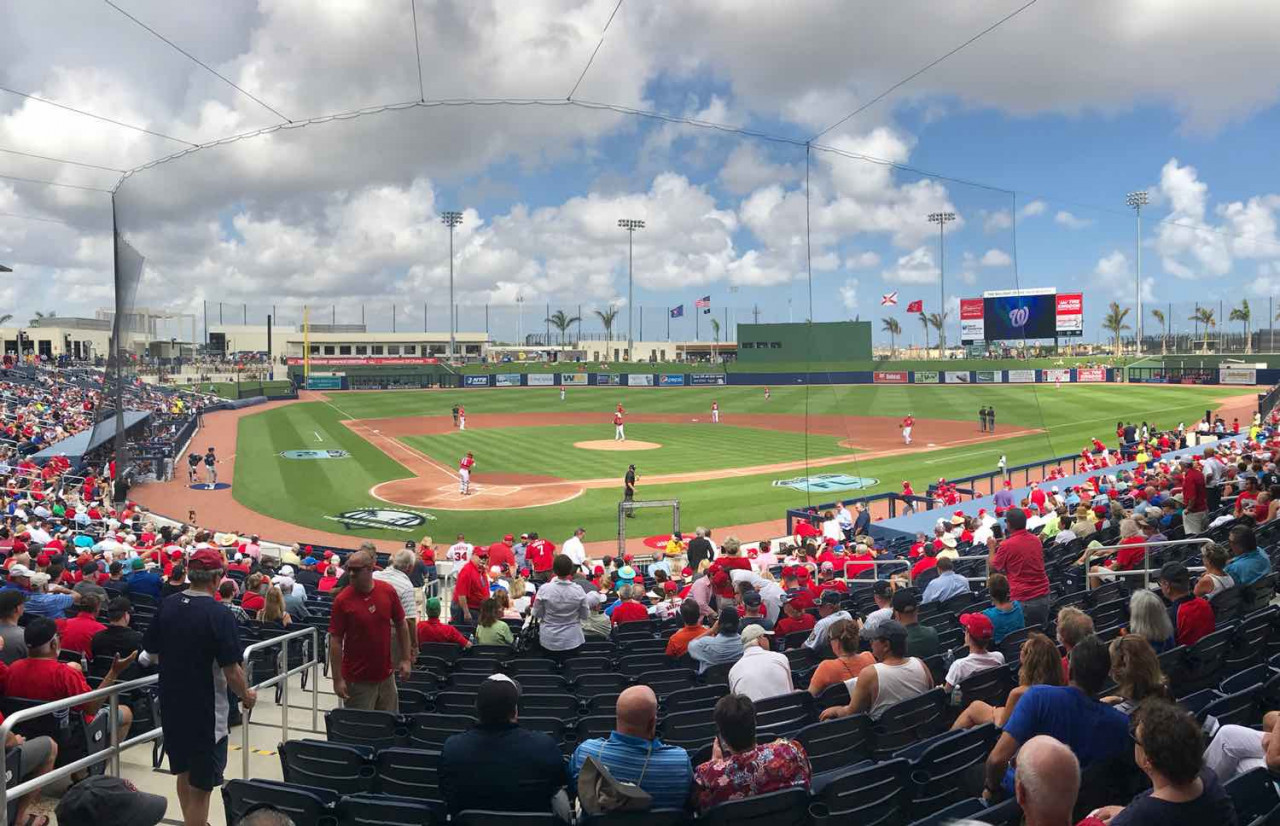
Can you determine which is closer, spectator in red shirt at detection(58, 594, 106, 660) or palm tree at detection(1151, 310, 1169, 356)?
spectator in red shirt at detection(58, 594, 106, 660)

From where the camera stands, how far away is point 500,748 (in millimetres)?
4129

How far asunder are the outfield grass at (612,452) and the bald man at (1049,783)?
1177 inches

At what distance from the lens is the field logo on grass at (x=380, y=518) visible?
25266 mm

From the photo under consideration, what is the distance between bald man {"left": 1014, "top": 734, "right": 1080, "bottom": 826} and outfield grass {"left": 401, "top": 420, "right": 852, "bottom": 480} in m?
29.9

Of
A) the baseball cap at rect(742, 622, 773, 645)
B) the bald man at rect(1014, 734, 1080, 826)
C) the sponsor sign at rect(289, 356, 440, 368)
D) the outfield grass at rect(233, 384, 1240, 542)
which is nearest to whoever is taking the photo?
the bald man at rect(1014, 734, 1080, 826)

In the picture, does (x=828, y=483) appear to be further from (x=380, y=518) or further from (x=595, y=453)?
(x=380, y=518)

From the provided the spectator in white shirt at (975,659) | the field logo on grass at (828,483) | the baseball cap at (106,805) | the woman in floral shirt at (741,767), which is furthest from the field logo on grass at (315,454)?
the baseball cap at (106,805)

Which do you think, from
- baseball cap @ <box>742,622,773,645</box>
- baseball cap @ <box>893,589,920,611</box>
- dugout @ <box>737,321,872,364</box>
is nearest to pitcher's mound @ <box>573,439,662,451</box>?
dugout @ <box>737,321,872,364</box>

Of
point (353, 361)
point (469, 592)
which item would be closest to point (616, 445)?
point (469, 592)

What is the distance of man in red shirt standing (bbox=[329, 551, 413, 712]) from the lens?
20.5 feet

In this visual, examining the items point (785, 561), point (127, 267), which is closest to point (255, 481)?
point (127, 267)

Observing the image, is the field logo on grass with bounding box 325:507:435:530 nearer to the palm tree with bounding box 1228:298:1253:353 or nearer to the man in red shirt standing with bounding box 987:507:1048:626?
the man in red shirt standing with bounding box 987:507:1048:626

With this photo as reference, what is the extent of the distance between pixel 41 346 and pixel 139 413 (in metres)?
74.1

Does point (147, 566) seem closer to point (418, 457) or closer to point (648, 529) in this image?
point (648, 529)
